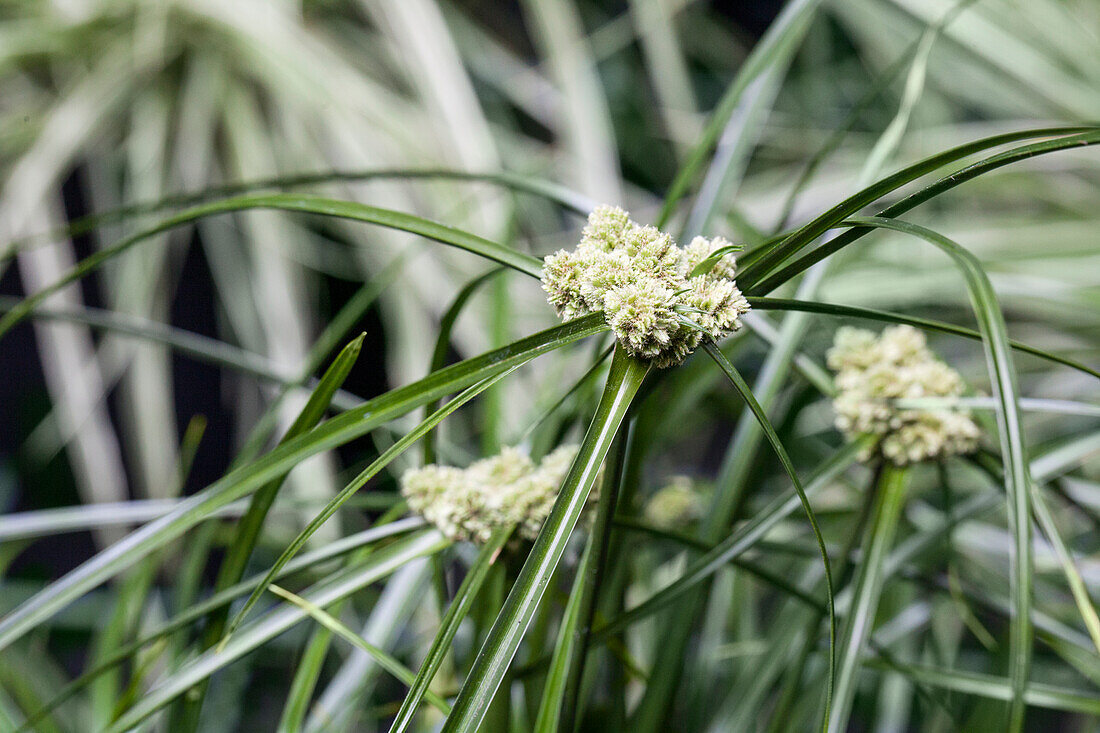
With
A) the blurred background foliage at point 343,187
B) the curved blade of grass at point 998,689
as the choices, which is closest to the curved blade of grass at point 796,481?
the curved blade of grass at point 998,689

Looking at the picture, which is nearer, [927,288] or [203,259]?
[927,288]

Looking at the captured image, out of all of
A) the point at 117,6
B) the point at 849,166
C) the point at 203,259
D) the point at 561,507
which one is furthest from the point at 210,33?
the point at 561,507

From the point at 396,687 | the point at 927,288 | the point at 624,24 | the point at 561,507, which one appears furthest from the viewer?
the point at 624,24

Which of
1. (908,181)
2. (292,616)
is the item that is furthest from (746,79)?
(292,616)

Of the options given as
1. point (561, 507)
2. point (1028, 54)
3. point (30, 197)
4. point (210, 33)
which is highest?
point (1028, 54)

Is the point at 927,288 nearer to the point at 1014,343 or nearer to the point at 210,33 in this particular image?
the point at 1014,343

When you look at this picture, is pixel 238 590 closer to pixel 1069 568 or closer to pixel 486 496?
pixel 486 496

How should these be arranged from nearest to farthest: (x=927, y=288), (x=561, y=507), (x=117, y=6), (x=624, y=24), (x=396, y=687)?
(x=561, y=507) → (x=927, y=288) → (x=396, y=687) → (x=117, y=6) → (x=624, y=24)

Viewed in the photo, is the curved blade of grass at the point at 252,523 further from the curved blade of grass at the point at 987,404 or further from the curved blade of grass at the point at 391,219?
the curved blade of grass at the point at 987,404
